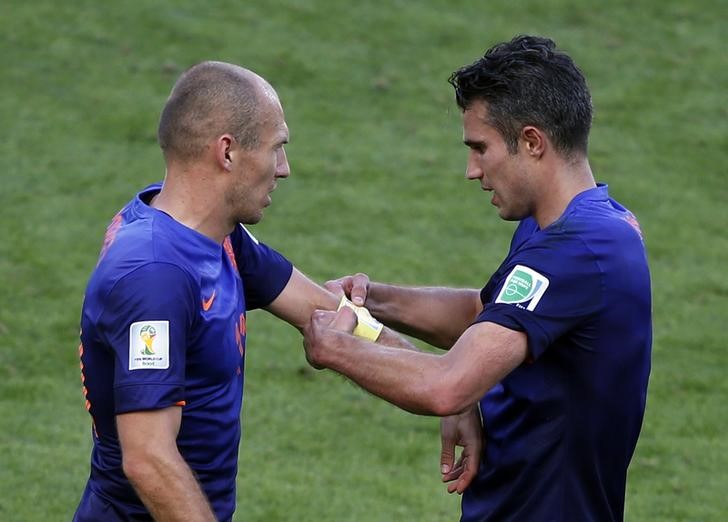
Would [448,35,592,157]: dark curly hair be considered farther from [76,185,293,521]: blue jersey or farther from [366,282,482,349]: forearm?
[366,282,482,349]: forearm

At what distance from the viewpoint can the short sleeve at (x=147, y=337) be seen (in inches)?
156

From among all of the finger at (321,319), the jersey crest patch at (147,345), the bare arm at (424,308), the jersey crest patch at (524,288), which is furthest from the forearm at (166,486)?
the bare arm at (424,308)

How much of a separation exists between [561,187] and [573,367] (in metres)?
0.62

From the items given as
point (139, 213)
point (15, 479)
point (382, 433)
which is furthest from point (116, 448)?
point (382, 433)

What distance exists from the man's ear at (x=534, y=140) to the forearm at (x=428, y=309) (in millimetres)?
1225

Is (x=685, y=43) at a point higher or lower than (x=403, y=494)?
higher

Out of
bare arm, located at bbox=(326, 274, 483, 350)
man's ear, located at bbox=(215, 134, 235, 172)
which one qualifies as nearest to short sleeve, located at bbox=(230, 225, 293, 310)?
bare arm, located at bbox=(326, 274, 483, 350)

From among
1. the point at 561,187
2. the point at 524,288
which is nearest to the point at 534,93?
the point at 561,187

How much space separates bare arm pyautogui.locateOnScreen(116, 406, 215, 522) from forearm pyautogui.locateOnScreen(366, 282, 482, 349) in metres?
1.71

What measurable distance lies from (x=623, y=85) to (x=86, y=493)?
10.7 meters

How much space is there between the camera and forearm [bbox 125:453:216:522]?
3877 millimetres

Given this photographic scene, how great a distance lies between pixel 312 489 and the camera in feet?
24.4

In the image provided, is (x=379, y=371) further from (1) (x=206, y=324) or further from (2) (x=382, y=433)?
(2) (x=382, y=433)

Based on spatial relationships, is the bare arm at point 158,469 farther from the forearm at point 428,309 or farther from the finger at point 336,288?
the forearm at point 428,309
